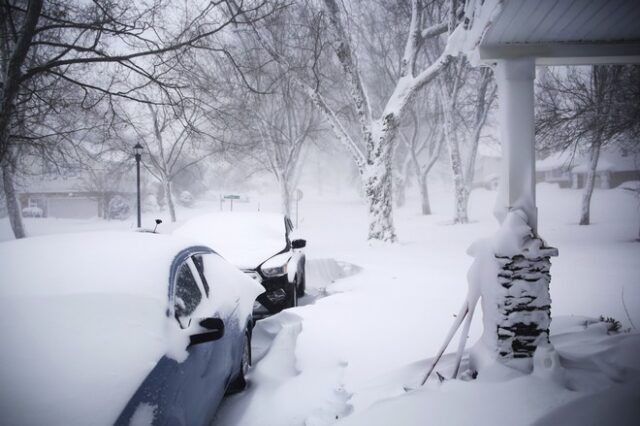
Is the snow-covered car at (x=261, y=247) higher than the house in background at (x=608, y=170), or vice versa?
the house in background at (x=608, y=170)

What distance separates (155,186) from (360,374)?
46.5 m

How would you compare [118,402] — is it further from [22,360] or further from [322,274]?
[322,274]

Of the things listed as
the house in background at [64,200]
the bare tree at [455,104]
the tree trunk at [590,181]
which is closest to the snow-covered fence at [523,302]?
the tree trunk at [590,181]

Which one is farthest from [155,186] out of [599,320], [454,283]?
[599,320]

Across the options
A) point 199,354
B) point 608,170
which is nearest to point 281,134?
point 199,354

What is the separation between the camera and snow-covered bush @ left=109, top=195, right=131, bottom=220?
113 feet

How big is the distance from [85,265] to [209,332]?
40.5 inches

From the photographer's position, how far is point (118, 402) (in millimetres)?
1805

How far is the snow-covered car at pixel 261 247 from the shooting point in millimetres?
5598

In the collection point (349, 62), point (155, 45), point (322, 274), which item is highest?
point (349, 62)

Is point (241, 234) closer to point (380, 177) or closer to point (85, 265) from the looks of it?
point (85, 265)

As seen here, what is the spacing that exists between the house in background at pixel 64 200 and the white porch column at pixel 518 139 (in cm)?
3831

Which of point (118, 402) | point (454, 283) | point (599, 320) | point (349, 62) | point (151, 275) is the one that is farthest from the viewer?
point (349, 62)

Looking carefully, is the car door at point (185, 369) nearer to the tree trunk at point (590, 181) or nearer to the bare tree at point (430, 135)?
the tree trunk at point (590, 181)
